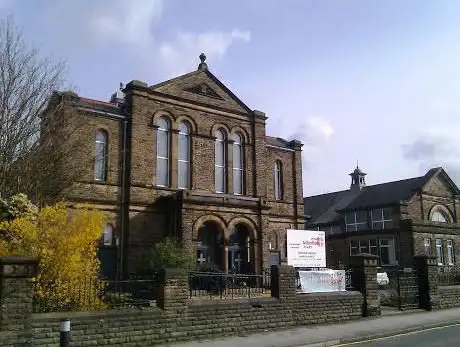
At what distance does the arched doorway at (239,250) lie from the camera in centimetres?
2558

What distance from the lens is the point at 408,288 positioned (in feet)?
71.2

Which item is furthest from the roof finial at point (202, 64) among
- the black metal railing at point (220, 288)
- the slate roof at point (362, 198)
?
the slate roof at point (362, 198)

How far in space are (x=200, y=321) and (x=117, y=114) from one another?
1310 cm

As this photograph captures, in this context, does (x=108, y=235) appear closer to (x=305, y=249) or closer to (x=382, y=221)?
(x=305, y=249)

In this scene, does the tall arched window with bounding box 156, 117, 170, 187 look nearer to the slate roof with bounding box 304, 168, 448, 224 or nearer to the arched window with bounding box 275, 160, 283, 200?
the arched window with bounding box 275, 160, 283, 200

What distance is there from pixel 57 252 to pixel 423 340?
10.1m

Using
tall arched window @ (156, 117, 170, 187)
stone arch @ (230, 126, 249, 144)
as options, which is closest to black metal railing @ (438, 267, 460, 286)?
stone arch @ (230, 126, 249, 144)

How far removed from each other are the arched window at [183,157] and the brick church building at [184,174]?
0.17ft

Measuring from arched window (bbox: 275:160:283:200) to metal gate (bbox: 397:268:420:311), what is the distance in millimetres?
9833

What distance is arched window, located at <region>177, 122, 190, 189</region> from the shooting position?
83.9 ft

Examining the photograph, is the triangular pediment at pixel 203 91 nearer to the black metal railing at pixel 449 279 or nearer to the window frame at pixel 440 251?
the black metal railing at pixel 449 279

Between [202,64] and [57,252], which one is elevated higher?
[202,64]

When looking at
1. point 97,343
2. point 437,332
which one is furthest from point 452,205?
point 97,343

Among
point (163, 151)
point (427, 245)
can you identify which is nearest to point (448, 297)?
point (163, 151)
